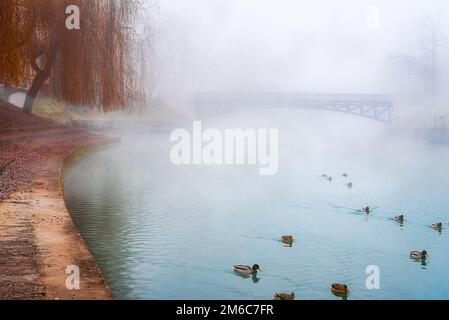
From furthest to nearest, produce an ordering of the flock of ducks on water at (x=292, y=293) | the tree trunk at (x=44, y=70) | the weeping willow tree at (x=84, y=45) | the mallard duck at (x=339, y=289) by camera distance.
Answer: the tree trunk at (x=44, y=70) → the weeping willow tree at (x=84, y=45) → the mallard duck at (x=339, y=289) → the flock of ducks on water at (x=292, y=293)

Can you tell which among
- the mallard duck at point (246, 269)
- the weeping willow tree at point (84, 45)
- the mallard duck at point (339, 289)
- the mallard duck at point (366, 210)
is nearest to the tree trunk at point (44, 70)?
the weeping willow tree at point (84, 45)

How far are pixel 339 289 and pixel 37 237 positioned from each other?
5.70m

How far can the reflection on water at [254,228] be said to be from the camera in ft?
40.4

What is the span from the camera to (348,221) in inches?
769

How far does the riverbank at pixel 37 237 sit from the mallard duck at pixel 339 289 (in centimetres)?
447

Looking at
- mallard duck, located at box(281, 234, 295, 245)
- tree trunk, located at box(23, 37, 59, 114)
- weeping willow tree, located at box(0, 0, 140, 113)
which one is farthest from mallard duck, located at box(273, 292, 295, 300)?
tree trunk, located at box(23, 37, 59, 114)

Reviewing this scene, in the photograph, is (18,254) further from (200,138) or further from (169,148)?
(200,138)

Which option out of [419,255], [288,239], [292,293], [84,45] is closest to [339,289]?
[292,293]

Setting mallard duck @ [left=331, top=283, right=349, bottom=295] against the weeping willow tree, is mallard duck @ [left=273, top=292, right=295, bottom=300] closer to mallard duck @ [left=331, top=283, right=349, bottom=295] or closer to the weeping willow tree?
mallard duck @ [left=331, top=283, right=349, bottom=295]

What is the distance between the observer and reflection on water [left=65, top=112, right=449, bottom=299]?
12328mm

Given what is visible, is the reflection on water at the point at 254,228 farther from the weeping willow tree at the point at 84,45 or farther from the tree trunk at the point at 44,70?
the tree trunk at the point at 44,70

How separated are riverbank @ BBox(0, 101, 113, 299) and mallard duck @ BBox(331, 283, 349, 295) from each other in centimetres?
447
